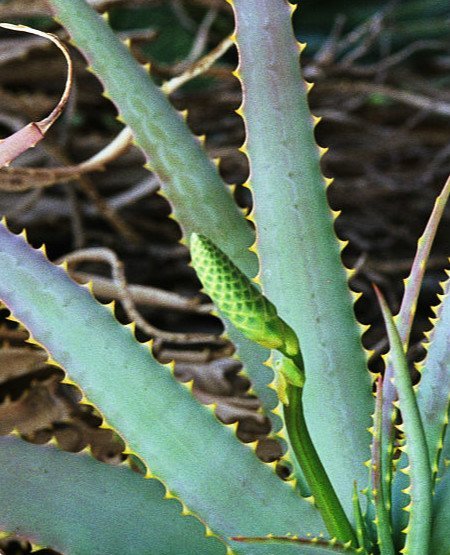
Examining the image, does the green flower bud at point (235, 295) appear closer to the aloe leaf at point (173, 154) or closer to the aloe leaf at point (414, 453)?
the aloe leaf at point (414, 453)

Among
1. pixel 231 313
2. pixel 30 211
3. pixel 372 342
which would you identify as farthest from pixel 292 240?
pixel 30 211

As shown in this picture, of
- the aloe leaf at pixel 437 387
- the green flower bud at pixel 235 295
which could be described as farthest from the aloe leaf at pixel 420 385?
the green flower bud at pixel 235 295

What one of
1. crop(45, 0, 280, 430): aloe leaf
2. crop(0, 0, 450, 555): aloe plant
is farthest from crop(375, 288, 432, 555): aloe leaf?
crop(45, 0, 280, 430): aloe leaf

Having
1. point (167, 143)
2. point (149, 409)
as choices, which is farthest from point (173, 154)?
point (149, 409)

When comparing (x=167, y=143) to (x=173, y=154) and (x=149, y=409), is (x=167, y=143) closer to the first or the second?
(x=173, y=154)

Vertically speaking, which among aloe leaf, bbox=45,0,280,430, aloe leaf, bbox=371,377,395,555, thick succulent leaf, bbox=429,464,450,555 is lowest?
thick succulent leaf, bbox=429,464,450,555

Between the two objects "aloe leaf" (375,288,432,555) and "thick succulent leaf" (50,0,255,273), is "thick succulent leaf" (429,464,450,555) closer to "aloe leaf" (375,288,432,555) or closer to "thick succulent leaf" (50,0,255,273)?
"aloe leaf" (375,288,432,555)
